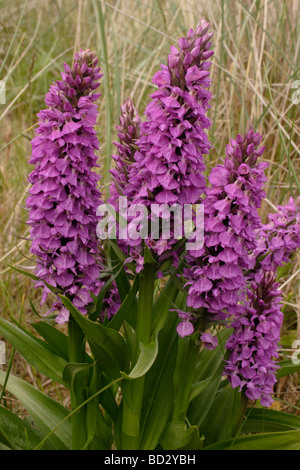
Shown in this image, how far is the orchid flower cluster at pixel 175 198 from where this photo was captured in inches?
60.6

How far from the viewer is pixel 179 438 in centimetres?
181

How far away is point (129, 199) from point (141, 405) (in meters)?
0.76

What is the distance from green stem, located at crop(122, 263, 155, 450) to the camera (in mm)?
1733

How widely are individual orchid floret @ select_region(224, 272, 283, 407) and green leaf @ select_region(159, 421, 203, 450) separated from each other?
8.4 inches

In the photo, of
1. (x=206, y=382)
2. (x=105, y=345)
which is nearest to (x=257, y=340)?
(x=206, y=382)

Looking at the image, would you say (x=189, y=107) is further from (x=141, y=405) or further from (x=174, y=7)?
(x=174, y=7)

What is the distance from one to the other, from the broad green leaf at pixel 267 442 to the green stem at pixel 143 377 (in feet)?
0.97

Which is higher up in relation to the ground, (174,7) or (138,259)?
(174,7)

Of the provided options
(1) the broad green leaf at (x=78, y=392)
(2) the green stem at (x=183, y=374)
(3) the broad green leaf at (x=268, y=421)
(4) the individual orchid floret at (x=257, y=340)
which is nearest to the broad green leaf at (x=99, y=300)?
(1) the broad green leaf at (x=78, y=392)

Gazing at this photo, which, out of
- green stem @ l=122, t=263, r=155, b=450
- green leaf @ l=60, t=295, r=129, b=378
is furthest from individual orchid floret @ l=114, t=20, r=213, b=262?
green leaf @ l=60, t=295, r=129, b=378

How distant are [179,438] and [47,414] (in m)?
0.53

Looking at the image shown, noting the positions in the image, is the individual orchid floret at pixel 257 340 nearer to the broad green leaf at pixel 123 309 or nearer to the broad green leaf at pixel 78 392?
the broad green leaf at pixel 123 309
